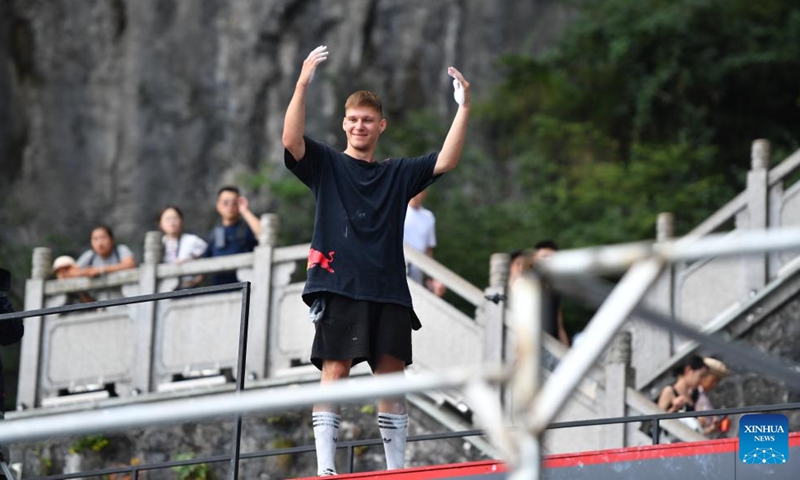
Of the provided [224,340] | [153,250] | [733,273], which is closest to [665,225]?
[733,273]

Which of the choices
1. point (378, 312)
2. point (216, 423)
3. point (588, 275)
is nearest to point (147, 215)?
point (216, 423)

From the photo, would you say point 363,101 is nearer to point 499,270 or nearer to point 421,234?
point 499,270

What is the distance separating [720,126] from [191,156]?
836 cm

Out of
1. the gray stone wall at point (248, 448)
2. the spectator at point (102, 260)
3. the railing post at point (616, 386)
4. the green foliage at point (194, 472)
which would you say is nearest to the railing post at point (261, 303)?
the gray stone wall at point (248, 448)

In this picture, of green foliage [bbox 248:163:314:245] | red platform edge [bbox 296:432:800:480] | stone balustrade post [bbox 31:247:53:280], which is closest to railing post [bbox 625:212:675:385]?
stone balustrade post [bbox 31:247:53:280]

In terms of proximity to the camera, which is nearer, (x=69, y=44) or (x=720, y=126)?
(x=720, y=126)

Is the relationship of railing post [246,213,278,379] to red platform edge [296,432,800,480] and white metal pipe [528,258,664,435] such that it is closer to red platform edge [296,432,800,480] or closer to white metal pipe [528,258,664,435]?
red platform edge [296,432,800,480]

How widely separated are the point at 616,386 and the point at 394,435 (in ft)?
18.3

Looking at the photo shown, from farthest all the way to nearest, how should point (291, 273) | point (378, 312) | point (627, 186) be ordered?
point (627, 186) → point (291, 273) → point (378, 312)

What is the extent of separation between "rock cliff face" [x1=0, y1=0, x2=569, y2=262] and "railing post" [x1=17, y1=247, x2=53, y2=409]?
9.86 metres

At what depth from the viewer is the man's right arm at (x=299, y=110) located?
781 cm

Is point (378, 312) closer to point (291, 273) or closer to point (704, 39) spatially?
point (291, 273)

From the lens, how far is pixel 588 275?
12.2 ft

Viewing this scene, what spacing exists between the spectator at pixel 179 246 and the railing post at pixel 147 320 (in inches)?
3.7
